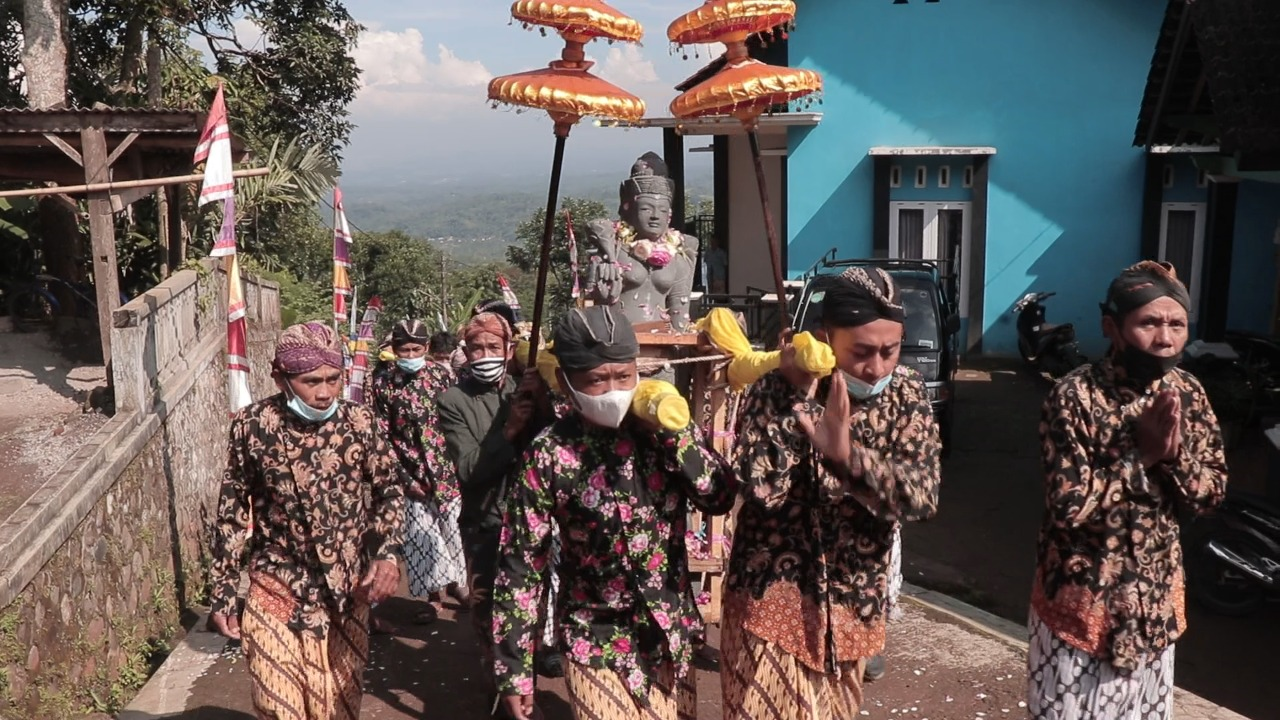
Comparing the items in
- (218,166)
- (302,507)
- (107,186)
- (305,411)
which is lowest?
(302,507)

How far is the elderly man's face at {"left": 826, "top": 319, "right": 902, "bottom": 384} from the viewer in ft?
11.1

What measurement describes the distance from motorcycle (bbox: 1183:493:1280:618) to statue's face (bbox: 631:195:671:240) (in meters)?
3.59

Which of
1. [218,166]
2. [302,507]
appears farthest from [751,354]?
[218,166]

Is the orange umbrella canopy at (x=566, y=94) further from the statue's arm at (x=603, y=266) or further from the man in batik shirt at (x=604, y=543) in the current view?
the statue's arm at (x=603, y=266)

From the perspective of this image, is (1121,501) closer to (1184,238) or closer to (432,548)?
(432,548)

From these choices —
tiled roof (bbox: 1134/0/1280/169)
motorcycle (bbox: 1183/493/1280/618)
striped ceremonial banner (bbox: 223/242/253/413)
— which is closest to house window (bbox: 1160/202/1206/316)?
tiled roof (bbox: 1134/0/1280/169)

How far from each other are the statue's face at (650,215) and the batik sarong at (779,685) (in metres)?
3.48

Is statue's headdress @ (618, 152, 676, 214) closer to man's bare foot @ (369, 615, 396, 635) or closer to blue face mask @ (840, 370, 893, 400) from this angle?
man's bare foot @ (369, 615, 396, 635)

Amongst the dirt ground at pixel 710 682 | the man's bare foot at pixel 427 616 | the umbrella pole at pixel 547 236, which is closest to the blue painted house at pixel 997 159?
the man's bare foot at pixel 427 616

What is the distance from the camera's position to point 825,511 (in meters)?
3.54

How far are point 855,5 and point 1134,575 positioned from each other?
14.5 metres

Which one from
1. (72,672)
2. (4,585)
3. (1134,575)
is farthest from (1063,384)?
(72,672)

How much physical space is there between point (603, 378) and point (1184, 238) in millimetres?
15287

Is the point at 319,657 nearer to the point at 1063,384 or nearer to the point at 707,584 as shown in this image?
the point at 707,584
